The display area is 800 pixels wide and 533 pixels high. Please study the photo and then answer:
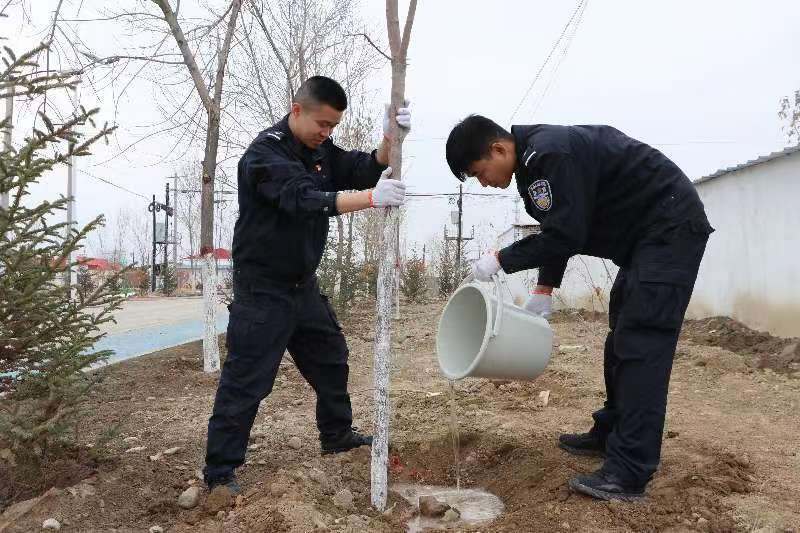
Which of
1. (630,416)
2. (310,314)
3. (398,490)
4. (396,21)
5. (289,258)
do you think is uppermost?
(396,21)

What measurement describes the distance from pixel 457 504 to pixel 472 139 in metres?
1.69

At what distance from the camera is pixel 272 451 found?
11.7 feet

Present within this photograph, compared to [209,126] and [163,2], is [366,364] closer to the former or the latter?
[209,126]

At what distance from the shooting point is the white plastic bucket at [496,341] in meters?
2.63

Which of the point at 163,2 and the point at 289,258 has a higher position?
A: the point at 163,2

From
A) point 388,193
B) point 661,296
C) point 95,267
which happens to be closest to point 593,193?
point 661,296

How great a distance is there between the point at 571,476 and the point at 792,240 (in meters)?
6.23

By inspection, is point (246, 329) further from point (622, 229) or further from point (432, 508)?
point (622, 229)

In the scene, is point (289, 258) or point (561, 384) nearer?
point (289, 258)

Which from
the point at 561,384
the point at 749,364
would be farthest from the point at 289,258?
the point at 749,364

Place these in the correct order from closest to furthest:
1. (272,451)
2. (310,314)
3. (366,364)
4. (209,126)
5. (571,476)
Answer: (571,476) → (310,314) → (272,451) → (209,126) → (366,364)

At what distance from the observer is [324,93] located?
9.45 ft

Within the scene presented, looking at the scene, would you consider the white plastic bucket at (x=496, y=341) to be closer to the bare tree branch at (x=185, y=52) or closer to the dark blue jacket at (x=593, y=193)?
the dark blue jacket at (x=593, y=193)

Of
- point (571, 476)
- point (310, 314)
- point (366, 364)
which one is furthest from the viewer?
point (366, 364)
